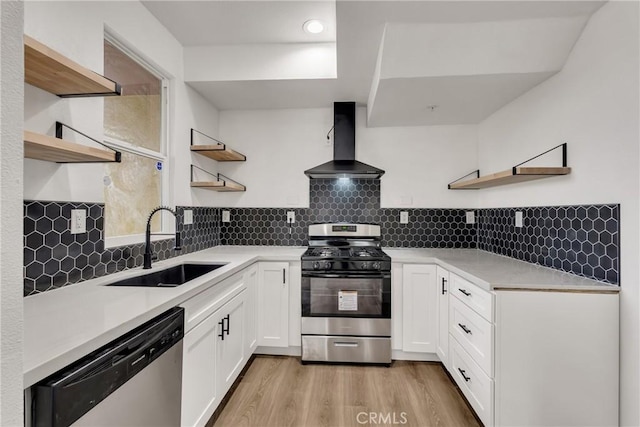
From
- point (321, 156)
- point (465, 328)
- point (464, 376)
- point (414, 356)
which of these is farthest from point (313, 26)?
point (414, 356)

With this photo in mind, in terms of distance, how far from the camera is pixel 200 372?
1.51 metres

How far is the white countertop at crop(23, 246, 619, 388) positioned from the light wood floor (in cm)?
90

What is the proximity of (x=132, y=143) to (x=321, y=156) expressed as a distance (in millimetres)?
1753

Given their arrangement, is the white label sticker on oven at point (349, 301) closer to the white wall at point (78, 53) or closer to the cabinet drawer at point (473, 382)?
the cabinet drawer at point (473, 382)

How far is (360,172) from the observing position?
2715 mm

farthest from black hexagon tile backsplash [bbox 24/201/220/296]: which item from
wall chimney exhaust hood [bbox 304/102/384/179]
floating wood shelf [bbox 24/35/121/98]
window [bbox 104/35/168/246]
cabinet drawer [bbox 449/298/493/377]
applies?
cabinet drawer [bbox 449/298/493/377]

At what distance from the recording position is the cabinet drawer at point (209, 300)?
1400 mm

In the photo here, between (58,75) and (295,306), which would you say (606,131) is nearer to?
(295,306)

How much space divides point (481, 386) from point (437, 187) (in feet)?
6.35

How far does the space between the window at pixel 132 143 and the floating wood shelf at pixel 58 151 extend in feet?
1.66

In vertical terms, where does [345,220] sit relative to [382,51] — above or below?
below

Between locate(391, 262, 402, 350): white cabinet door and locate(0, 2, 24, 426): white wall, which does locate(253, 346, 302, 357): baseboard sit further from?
locate(0, 2, 24, 426): white wall

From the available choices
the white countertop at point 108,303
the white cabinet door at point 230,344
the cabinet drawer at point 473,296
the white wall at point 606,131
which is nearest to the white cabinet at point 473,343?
the cabinet drawer at point 473,296

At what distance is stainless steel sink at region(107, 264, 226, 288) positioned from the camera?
5.46 feet
